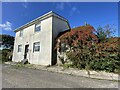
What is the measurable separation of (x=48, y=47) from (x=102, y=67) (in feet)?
21.3

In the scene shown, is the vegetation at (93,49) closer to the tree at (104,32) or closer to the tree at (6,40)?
the tree at (104,32)

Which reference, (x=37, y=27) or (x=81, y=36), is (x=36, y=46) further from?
(x=81, y=36)

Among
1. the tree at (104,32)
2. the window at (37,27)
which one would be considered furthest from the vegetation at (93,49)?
the window at (37,27)

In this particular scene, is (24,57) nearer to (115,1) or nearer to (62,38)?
(62,38)

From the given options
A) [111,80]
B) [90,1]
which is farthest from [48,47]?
[111,80]

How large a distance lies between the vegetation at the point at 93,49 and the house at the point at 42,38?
82.6 inches

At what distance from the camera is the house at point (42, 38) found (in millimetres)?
12305

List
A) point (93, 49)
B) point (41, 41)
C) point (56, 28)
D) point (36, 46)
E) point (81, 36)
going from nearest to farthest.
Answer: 1. point (93, 49)
2. point (81, 36)
3. point (56, 28)
4. point (41, 41)
5. point (36, 46)

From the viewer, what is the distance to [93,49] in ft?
28.2

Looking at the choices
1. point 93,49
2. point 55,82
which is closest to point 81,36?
point 93,49

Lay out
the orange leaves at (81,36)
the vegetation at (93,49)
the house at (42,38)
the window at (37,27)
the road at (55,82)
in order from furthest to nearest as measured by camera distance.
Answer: the window at (37,27) → the house at (42,38) → the orange leaves at (81,36) → the vegetation at (93,49) → the road at (55,82)

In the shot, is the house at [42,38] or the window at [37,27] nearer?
the house at [42,38]

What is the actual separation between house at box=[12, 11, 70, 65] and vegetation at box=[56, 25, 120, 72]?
2.10m

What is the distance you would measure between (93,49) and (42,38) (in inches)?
273
